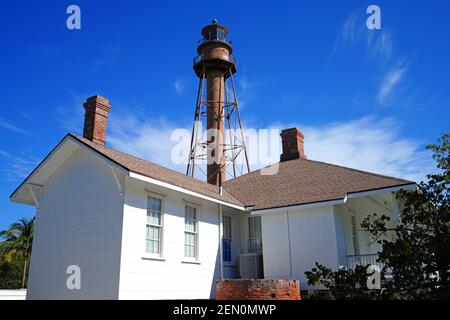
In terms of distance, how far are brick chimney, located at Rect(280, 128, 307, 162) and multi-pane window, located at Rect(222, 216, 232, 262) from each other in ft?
20.9

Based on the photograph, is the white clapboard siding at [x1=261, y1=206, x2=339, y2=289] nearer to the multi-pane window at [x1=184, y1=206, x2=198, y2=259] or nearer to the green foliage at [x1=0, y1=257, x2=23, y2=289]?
the multi-pane window at [x1=184, y1=206, x2=198, y2=259]

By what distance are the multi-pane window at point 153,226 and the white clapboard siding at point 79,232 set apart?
103cm

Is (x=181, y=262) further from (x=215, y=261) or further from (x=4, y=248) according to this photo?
(x=4, y=248)

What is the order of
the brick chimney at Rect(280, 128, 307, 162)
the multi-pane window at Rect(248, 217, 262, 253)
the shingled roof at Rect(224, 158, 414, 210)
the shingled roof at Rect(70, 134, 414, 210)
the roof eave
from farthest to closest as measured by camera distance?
the brick chimney at Rect(280, 128, 307, 162) → the multi-pane window at Rect(248, 217, 262, 253) → the shingled roof at Rect(224, 158, 414, 210) → the shingled roof at Rect(70, 134, 414, 210) → the roof eave

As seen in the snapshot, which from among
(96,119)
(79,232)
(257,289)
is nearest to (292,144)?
(96,119)

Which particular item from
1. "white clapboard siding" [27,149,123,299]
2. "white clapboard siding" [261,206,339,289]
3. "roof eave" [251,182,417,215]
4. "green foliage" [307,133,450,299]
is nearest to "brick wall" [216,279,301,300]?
"white clapboard siding" [27,149,123,299]

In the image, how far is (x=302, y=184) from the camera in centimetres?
1678

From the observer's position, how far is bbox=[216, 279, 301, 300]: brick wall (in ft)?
35.3

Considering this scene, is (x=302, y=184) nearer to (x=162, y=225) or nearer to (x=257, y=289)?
(x=162, y=225)

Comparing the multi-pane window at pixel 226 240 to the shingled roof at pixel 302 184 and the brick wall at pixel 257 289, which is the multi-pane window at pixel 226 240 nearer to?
the shingled roof at pixel 302 184

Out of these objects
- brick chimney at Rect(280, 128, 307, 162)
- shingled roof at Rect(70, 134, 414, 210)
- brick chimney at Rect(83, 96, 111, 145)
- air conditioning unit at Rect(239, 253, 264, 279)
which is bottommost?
air conditioning unit at Rect(239, 253, 264, 279)

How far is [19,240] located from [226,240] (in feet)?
117
